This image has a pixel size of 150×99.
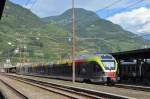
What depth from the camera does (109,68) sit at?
38.2 meters

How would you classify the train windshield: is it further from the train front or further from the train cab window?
the train cab window

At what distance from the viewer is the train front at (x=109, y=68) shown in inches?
1486

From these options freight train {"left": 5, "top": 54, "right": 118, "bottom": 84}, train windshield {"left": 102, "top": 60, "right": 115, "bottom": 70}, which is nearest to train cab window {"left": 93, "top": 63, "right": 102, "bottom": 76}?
freight train {"left": 5, "top": 54, "right": 118, "bottom": 84}

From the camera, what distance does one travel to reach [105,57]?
3875 centimetres

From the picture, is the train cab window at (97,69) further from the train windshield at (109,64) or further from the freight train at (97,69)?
the train windshield at (109,64)

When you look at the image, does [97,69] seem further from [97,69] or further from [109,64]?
[109,64]

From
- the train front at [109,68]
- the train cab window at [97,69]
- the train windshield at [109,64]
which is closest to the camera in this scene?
the train front at [109,68]

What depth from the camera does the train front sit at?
3775 centimetres

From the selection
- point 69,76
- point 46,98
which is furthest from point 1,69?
point 46,98

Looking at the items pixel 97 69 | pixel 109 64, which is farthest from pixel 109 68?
pixel 97 69

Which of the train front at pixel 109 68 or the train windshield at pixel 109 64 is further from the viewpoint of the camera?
the train windshield at pixel 109 64

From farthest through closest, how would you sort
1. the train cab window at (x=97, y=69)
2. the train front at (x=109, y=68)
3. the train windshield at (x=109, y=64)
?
the train windshield at (x=109, y=64) → the train cab window at (x=97, y=69) → the train front at (x=109, y=68)

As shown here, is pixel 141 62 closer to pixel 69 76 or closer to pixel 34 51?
pixel 69 76

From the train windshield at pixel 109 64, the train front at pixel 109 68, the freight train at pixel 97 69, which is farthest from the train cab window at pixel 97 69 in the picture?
the train windshield at pixel 109 64
